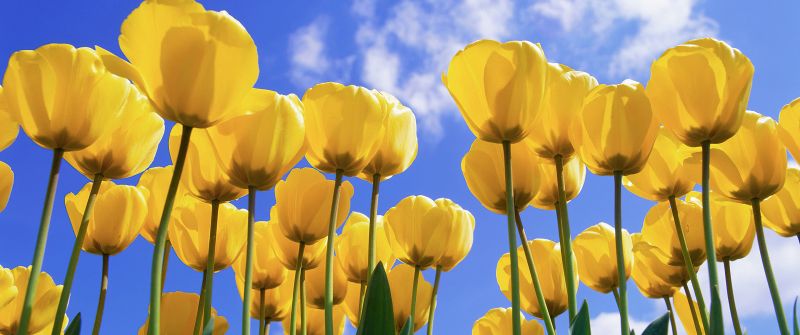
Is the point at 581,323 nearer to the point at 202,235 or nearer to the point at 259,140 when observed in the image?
the point at 259,140

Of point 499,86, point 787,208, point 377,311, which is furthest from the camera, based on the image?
point 787,208

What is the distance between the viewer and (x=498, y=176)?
7.97 feet

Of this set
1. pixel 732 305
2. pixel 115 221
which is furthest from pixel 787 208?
pixel 115 221

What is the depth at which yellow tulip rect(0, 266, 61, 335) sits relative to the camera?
2926mm

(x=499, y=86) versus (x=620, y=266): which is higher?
(x=499, y=86)

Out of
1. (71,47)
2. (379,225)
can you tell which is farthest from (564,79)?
(71,47)

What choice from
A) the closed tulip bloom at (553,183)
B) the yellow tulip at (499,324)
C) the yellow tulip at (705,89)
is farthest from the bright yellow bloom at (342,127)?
the yellow tulip at (499,324)

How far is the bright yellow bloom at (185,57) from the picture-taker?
1707 mm

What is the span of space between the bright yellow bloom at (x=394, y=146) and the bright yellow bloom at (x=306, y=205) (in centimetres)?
13

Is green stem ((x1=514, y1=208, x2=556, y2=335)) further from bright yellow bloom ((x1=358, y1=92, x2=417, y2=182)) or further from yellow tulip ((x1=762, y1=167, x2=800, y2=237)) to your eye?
yellow tulip ((x1=762, y1=167, x2=800, y2=237))

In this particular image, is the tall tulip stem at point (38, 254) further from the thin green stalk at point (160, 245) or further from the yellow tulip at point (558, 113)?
the yellow tulip at point (558, 113)

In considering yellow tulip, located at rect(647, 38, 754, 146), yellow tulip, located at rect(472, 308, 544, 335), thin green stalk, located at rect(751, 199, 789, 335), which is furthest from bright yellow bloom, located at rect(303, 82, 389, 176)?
yellow tulip, located at rect(472, 308, 544, 335)

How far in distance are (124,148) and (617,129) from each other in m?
1.41

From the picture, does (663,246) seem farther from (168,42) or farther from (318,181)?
(168,42)
